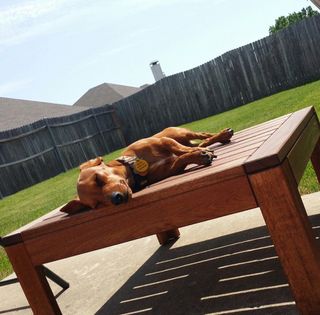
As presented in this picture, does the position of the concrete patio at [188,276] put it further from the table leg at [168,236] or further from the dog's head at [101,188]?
the dog's head at [101,188]

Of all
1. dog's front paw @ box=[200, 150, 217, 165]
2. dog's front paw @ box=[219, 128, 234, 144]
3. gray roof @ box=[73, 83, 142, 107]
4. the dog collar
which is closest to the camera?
dog's front paw @ box=[200, 150, 217, 165]

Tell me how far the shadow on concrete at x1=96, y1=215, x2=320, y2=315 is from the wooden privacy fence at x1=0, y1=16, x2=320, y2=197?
38.7 feet

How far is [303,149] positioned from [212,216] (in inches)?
30.1

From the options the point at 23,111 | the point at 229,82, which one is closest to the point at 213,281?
the point at 229,82

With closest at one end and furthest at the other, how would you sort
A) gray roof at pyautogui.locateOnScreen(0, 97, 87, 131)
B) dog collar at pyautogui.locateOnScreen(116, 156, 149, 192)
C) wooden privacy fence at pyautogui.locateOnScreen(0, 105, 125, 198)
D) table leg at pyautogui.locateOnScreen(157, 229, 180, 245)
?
dog collar at pyautogui.locateOnScreen(116, 156, 149, 192), table leg at pyautogui.locateOnScreen(157, 229, 180, 245), wooden privacy fence at pyautogui.locateOnScreen(0, 105, 125, 198), gray roof at pyautogui.locateOnScreen(0, 97, 87, 131)

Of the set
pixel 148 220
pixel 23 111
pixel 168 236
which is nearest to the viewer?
pixel 148 220

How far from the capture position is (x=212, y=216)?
202 centimetres

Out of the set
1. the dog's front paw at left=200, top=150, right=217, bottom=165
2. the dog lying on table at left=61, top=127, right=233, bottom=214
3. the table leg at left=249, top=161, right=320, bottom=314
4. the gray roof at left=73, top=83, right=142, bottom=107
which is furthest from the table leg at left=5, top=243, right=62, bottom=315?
the gray roof at left=73, top=83, right=142, bottom=107

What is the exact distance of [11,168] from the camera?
48.3 feet

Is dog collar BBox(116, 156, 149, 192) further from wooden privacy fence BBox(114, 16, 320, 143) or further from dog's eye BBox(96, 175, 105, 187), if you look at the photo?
wooden privacy fence BBox(114, 16, 320, 143)

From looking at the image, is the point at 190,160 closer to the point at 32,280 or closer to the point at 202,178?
the point at 202,178

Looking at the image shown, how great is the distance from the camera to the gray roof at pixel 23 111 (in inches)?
804

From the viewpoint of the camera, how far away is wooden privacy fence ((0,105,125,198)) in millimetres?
14742

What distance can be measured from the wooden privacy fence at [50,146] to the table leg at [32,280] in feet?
39.6
